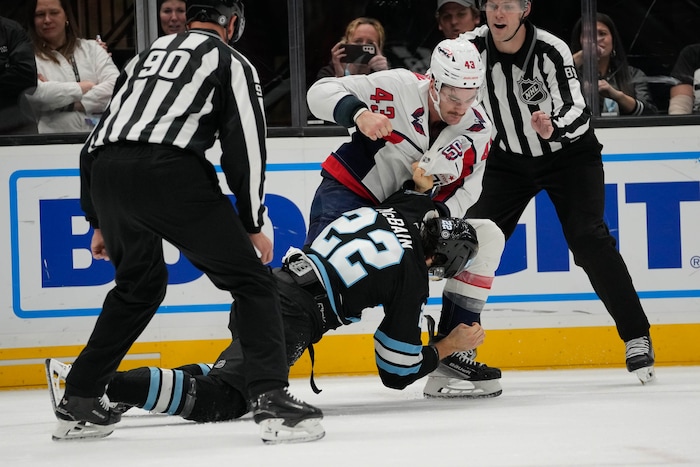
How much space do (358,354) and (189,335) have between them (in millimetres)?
704

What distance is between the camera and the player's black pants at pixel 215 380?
2.92 meters

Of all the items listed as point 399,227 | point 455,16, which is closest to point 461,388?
point 399,227

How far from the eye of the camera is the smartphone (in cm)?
479

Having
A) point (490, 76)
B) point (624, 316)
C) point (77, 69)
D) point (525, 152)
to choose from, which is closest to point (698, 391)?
point (624, 316)

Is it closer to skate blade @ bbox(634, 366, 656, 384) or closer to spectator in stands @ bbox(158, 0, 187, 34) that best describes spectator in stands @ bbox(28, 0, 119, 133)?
spectator in stands @ bbox(158, 0, 187, 34)

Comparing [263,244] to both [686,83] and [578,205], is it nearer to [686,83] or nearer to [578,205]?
[578,205]

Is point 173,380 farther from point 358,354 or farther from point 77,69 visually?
point 77,69

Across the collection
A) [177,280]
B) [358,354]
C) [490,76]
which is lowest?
[358,354]

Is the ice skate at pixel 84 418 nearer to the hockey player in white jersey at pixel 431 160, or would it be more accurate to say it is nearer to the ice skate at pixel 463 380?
the hockey player in white jersey at pixel 431 160

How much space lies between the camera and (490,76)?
4.12 m

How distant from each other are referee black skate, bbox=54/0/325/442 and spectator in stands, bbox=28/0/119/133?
199 centimetres

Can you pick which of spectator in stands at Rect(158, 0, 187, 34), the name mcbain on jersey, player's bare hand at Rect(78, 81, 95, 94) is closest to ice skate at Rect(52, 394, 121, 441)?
the name mcbain on jersey

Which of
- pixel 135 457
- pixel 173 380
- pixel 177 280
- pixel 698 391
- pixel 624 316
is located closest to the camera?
pixel 135 457

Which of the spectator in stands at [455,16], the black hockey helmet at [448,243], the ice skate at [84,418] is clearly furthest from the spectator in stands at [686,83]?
the ice skate at [84,418]
